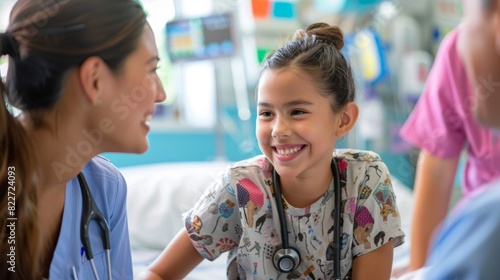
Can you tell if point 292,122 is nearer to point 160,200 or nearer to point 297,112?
point 297,112

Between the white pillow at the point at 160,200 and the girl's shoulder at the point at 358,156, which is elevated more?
the girl's shoulder at the point at 358,156

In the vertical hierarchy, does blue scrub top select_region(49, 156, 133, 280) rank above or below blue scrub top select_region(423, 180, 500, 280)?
below

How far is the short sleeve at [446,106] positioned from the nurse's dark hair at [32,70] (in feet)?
2.29

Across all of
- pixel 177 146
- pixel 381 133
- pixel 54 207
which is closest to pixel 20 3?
pixel 54 207

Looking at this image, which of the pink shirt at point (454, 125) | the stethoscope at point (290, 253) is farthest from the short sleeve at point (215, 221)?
the pink shirt at point (454, 125)

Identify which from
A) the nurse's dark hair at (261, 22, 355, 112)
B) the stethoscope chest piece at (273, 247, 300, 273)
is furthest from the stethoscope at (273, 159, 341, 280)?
the nurse's dark hair at (261, 22, 355, 112)

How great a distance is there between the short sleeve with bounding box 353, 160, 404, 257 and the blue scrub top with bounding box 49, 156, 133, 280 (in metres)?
0.49

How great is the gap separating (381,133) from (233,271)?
8.35 feet

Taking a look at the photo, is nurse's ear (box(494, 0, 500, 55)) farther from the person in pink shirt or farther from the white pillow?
the white pillow

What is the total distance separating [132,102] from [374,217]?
580mm

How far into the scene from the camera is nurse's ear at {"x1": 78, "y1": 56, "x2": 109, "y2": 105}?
0.91 meters

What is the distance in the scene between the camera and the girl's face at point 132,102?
951mm

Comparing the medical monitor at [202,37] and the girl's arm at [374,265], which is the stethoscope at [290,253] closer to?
the girl's arm at [374,265]

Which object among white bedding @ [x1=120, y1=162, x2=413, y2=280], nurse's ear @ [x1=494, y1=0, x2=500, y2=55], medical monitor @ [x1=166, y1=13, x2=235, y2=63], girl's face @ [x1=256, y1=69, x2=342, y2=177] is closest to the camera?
nurse's ear @ [x1=494, y1=0, x2=500, y2=55]
